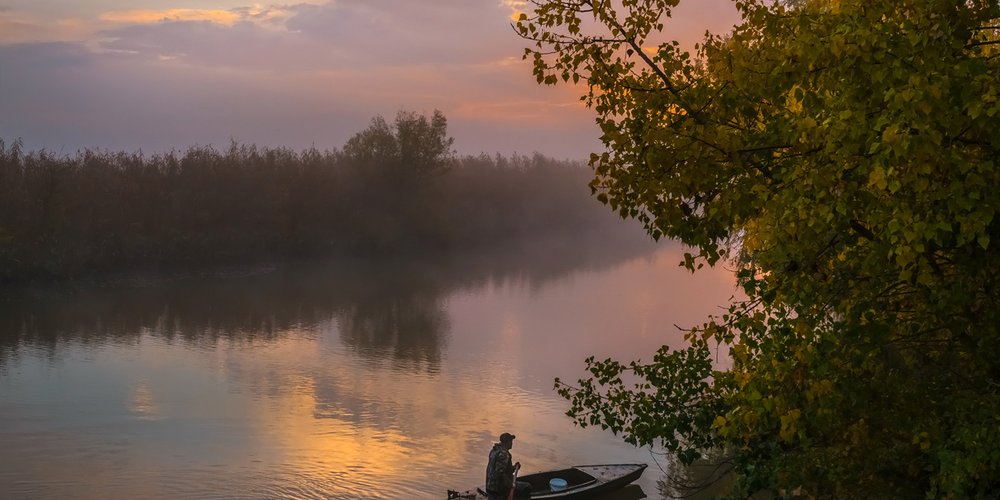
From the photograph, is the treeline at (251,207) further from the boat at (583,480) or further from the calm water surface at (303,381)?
the boat at (583,480)

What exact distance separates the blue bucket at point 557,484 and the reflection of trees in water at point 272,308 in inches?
529

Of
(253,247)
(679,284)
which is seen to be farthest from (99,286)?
(679,284)

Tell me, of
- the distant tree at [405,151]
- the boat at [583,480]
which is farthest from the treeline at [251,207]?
the boat at [583,480]

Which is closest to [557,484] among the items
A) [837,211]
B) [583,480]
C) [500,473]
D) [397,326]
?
[583,480]

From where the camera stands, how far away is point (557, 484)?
19.3 metres

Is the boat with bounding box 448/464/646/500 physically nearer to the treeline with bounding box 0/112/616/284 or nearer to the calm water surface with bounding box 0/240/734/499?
the calm water surface with bounding box 0/240/734/499

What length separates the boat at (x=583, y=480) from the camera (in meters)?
19.0

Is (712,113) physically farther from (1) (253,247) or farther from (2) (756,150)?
(1) (253,247)

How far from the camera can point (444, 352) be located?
34906mm

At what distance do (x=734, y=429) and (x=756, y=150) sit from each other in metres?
2.21

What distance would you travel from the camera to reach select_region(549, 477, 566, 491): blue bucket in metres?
19.2

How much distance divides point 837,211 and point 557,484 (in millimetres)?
13654

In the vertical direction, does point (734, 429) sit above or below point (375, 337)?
above

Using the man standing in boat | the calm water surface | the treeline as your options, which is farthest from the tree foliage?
the treeline
